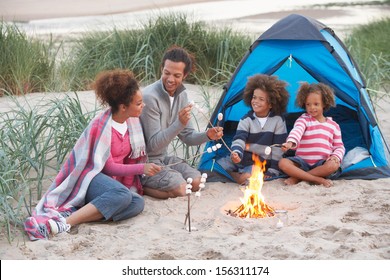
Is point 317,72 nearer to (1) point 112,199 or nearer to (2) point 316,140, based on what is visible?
(2) point 316,140

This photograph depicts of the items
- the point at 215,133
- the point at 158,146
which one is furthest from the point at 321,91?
the point at 158,146

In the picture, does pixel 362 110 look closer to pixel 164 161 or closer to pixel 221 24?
pixel 164 161

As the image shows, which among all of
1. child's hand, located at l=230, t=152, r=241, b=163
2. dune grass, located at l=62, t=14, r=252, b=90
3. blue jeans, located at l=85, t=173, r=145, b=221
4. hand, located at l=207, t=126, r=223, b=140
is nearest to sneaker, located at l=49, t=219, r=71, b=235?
blue jeans, located at l=85, t=173, r=145, b=221

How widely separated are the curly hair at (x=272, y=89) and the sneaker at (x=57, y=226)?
1.75 meters

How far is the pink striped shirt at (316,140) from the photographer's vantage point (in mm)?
5094

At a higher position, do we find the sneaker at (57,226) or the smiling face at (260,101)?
the smiling face at (260,101)

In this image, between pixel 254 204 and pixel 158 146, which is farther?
pixel 158 146

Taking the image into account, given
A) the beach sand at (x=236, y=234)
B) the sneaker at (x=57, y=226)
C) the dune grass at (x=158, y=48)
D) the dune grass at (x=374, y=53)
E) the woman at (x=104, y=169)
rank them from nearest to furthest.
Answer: the beach sand at (x=236, y=234), the sneaker at (x=57, y=226), the woman at (x=104, y=169), the dune grass at (x=374, y=53), the dune grass at (x=158, y=48)

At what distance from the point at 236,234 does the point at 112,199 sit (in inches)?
29.2

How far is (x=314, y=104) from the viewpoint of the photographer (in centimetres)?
514

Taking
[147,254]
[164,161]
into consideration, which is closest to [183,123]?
[164,161]

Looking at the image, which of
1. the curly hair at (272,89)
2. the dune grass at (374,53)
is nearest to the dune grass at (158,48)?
the dune grass at (374,53)

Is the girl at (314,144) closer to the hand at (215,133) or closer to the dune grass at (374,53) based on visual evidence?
the hand at (215,133)
